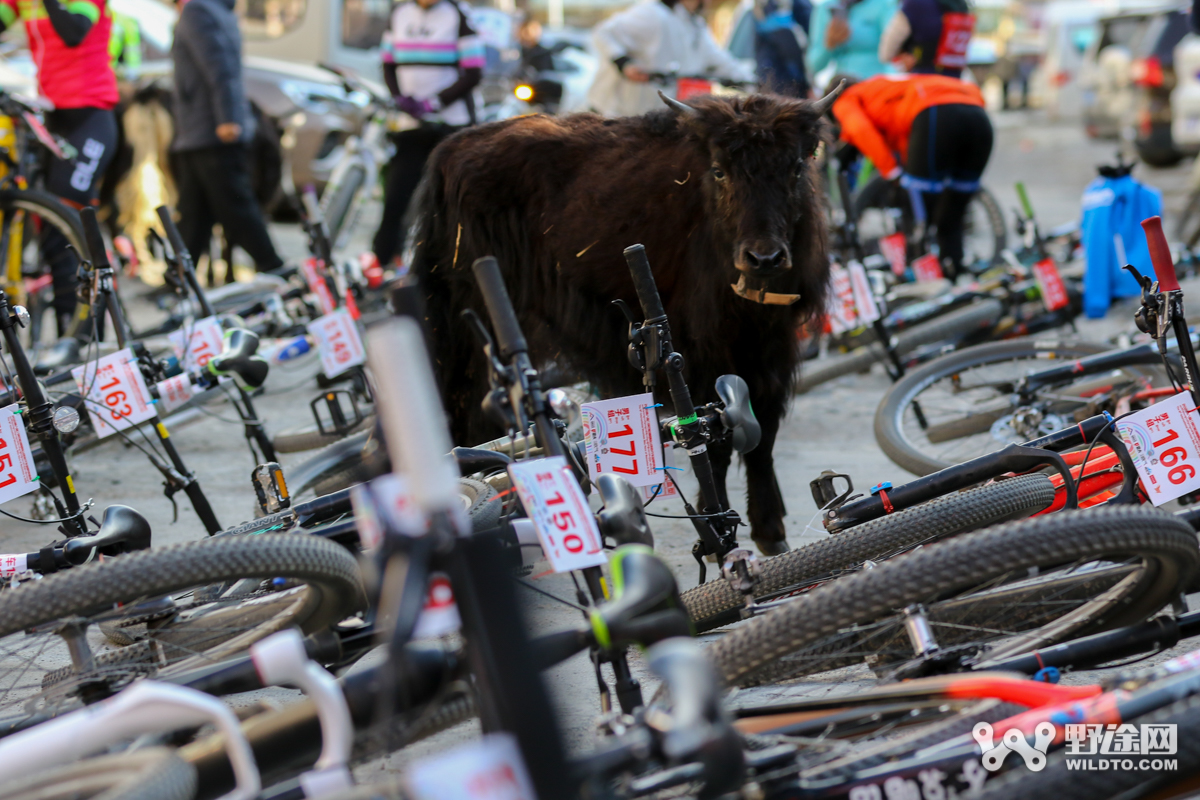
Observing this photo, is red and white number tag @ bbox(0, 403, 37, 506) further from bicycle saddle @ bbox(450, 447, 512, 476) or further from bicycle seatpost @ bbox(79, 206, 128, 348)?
bicycle saddle @ bbox(450, 447, 512, 476)

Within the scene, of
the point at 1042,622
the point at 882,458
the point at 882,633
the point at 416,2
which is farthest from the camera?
the point at 416,2

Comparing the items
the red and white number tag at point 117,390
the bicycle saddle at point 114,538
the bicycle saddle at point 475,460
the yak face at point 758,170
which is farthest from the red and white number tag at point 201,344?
the yak face at point 758,170

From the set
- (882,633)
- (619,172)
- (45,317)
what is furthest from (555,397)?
(45,317)

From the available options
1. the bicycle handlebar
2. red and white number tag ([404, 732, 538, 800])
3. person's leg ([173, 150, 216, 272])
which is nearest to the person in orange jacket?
person's leg ([173, 150, 216, 272])

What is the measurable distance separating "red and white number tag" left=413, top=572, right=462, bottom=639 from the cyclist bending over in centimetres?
470

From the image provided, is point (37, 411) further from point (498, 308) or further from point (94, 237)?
point (498, 308)

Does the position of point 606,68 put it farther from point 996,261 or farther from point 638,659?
point 638,659

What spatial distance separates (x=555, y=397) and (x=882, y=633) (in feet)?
2.41

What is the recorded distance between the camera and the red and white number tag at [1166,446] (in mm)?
2516

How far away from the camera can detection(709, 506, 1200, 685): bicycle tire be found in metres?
1.69

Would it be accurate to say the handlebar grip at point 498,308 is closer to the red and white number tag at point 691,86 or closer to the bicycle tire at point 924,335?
the bicycle tire at point 924,335

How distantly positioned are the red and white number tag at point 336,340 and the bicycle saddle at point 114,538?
1.84m

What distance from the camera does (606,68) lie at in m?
6.64

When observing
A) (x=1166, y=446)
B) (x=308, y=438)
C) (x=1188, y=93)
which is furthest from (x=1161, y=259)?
(x=1188, y=93)
